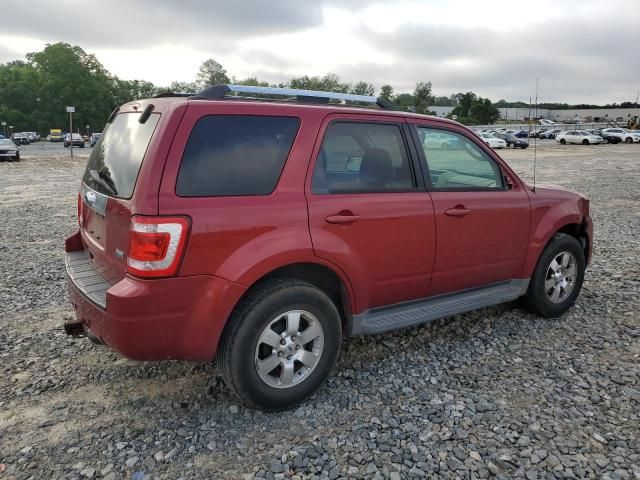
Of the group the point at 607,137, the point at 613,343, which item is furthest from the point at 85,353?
the point at 607,137

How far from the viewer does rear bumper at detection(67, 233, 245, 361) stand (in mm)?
2639

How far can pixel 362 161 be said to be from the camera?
3426 millimetres

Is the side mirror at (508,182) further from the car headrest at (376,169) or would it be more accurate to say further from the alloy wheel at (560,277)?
the car headrest at (376,169)

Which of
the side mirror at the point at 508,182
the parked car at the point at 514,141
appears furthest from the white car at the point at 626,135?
the side mirror at the point at 508,182

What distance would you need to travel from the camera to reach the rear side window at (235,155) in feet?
9.02

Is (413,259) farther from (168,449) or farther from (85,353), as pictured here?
(85,353)

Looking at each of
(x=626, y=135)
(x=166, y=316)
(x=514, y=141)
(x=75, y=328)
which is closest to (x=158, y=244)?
(x=166, y=316)

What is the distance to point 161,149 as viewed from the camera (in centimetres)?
270

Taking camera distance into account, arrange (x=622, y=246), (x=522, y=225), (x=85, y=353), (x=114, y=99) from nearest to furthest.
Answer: (x=85, y=353) → (x=522, y=225) → (x=622, y=246) → (x=114, y=99)

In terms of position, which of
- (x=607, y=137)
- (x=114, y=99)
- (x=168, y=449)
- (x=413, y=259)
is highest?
(x=114, y=99)

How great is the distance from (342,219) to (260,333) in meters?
0.85

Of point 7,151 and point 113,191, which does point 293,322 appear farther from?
point 7,151

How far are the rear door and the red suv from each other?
0.01m

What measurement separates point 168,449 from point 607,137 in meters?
55.3
